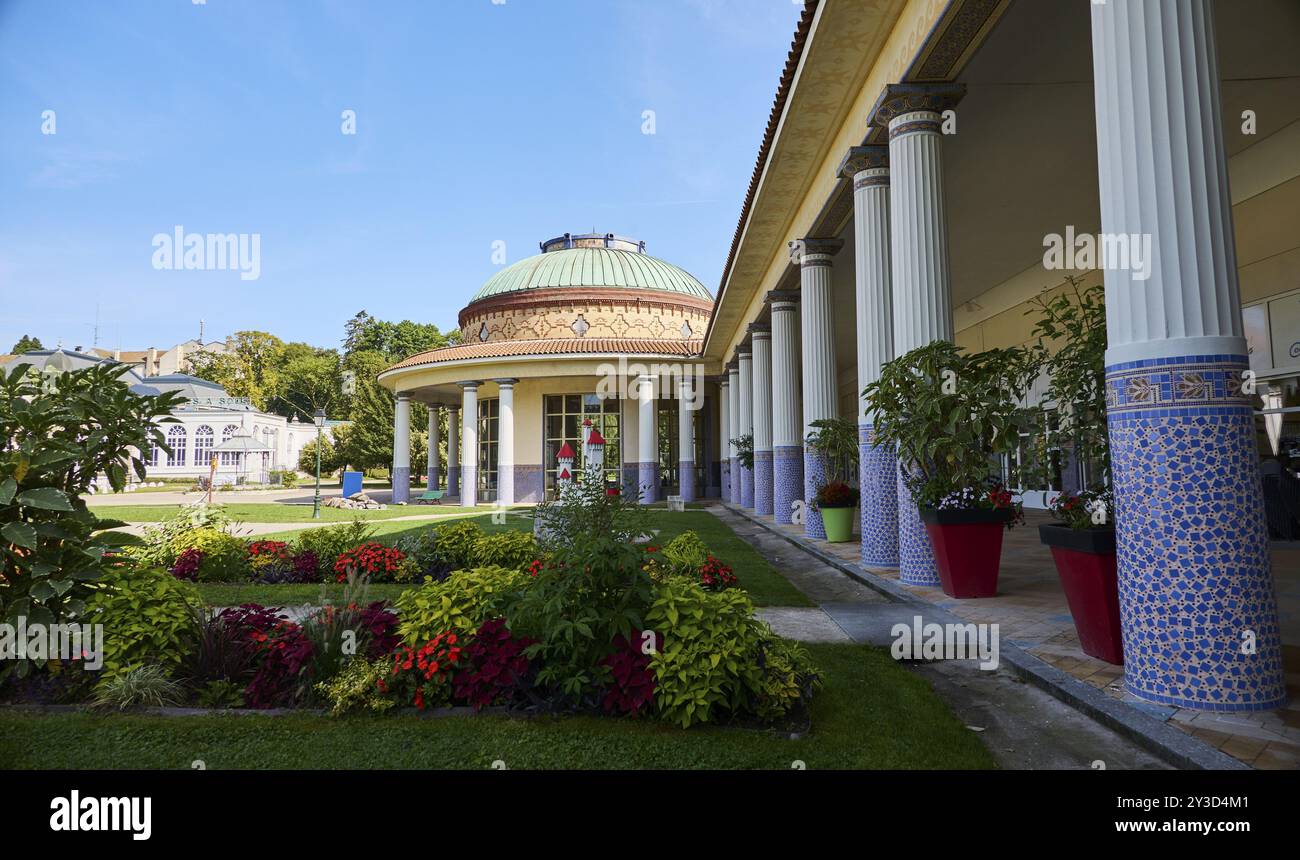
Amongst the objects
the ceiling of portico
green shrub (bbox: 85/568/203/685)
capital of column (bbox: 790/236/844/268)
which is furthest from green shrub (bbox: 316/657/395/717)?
capital of column (bbox: 790/236/844/268)

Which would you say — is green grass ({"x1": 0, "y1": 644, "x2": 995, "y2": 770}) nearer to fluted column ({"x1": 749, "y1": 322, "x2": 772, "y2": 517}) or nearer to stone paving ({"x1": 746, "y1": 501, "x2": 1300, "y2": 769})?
stone paving ({"x1": 746, "y1": 501, "x2": 1300, "y2": 769})

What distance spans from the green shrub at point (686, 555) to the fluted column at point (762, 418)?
9209 millimetres

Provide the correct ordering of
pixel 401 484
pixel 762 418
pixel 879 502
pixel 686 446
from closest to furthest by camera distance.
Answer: pixel 879 502 < pixel 762 418 < pixel 686 446 < pixel 401 484

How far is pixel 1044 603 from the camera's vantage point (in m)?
5.92

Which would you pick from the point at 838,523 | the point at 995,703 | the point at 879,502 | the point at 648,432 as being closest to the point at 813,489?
the point at 838,523

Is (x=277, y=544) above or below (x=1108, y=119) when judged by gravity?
below

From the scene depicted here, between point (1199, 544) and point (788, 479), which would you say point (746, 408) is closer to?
point (788, 479)

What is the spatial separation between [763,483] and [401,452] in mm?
16657

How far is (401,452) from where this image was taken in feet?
90.3

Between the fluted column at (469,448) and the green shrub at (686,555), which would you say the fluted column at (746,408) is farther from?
the green shrub at (686,555)

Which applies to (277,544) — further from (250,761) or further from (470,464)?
(470,464)
